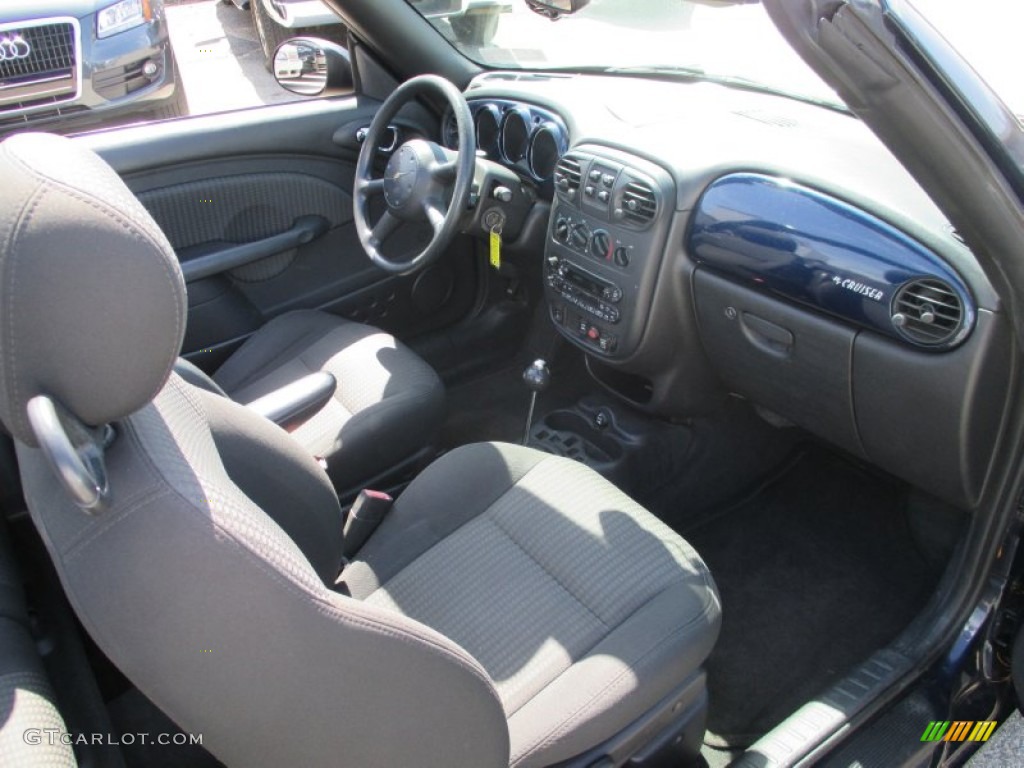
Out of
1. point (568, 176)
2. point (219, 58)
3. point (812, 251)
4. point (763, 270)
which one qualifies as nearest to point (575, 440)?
point (568, 176)

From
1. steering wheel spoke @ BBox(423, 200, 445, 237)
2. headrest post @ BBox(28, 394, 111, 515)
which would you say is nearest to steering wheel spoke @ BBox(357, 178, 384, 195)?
steering wheel spoke @ BBox(423, 200, 445, 237)

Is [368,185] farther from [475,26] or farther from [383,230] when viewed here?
[475,26]

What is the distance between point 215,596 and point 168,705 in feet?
0.36

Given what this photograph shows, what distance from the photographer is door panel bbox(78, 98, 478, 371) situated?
2301 millimetres

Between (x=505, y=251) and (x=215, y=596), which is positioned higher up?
(x=215, y=596)

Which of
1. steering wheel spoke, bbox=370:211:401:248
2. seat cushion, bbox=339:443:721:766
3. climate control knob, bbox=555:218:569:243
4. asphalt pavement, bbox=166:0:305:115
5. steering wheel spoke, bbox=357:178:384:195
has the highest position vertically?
climate control knob, bbox=555:218:569:243

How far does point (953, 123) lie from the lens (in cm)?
104

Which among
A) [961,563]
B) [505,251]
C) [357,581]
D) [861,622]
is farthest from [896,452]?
[505,251]

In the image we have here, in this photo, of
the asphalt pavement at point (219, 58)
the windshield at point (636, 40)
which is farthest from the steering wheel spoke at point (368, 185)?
the asphalt pavement at point (219, 58)

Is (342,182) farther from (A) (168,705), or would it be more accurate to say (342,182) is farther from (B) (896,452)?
(A) (168,705)

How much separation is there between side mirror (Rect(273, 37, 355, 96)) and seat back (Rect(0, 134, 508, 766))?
6.05 feet

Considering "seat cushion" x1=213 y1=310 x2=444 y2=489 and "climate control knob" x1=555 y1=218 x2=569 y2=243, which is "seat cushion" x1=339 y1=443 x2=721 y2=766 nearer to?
"seat cushion" x1=213 y1=310 x2=444 y2=489

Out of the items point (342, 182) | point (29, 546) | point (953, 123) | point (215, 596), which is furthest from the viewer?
point (342, 182)

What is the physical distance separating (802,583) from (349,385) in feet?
3.94
